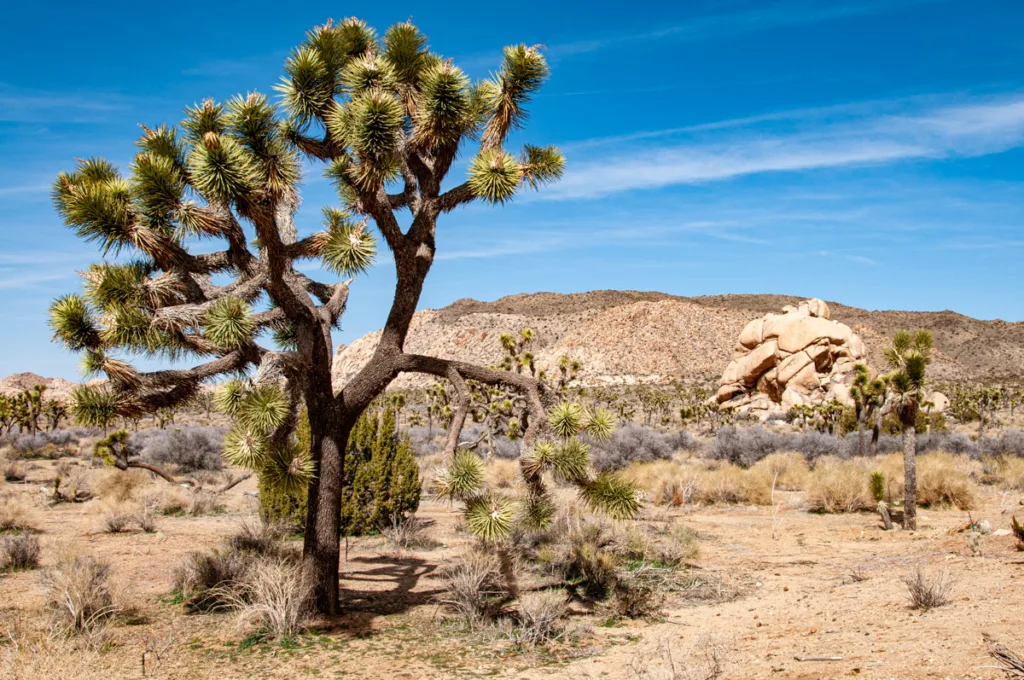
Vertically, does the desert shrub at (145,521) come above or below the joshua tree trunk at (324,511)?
below

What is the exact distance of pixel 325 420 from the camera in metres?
7.70

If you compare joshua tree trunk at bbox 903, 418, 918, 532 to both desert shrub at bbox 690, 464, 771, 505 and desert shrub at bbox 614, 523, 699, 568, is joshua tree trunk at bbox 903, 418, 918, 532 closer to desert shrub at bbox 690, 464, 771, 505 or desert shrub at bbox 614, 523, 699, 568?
desert shrub at bbox 690, 464, 771, 505

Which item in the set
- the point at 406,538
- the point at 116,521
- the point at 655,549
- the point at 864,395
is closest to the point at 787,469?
the point at 864,395

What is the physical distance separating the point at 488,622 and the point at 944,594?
4.36m

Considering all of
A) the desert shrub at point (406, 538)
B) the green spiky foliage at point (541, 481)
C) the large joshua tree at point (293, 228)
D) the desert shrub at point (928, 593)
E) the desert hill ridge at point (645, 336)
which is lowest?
the desert shrub at point (406, 538)

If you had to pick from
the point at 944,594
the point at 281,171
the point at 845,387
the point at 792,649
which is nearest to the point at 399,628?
the point at 792,649

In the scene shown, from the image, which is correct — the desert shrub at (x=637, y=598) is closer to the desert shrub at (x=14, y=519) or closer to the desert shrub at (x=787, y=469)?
the desert shrub at (x=14, y=519)

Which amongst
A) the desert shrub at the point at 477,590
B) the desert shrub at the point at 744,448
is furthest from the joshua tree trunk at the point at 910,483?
the desert shrub at the point at 744,448

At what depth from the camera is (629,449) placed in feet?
75.3

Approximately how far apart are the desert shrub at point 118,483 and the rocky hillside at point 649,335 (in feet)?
154

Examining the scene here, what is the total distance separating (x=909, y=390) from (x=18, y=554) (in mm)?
14323

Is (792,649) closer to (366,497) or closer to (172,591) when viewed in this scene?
(172,591)

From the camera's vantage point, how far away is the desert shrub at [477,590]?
309 inches

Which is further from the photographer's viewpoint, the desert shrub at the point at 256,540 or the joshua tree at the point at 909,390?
the joshua tree at the point at 909,390
